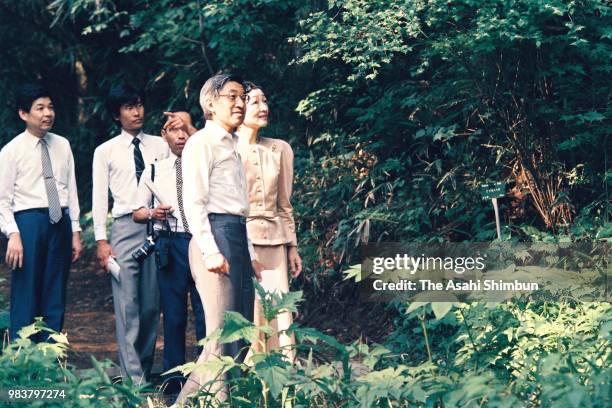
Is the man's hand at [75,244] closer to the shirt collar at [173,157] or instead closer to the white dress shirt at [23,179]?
the white dress shirt at [23,179]

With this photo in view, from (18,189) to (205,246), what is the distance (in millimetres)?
2498

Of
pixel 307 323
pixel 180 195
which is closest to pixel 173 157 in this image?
pixel 180 195

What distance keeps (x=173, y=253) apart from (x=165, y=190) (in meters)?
0.44

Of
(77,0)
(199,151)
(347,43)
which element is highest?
(77,0)

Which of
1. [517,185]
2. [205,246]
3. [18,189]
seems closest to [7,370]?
[205,246]

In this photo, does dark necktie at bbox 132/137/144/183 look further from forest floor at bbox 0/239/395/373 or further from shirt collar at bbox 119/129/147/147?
forest floor at bbox 0/239/395/373

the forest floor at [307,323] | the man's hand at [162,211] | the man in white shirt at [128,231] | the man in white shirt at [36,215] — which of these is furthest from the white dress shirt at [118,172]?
the forest floor at [307,323]

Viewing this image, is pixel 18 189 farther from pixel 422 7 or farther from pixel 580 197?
pixel 580 197

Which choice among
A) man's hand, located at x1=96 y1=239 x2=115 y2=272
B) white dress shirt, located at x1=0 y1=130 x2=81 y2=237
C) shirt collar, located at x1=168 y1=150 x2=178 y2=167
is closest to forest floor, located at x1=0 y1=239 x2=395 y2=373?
man's hand, located at x1=96 y1=239 x2=115 y2=272

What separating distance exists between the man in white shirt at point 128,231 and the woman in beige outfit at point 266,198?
1.19 metres

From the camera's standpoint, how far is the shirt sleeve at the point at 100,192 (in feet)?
26.7

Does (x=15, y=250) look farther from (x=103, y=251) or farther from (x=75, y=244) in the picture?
(x=103, y=251)

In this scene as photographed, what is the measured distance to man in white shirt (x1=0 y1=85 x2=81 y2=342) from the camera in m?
8.02

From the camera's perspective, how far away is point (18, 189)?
8.06m
